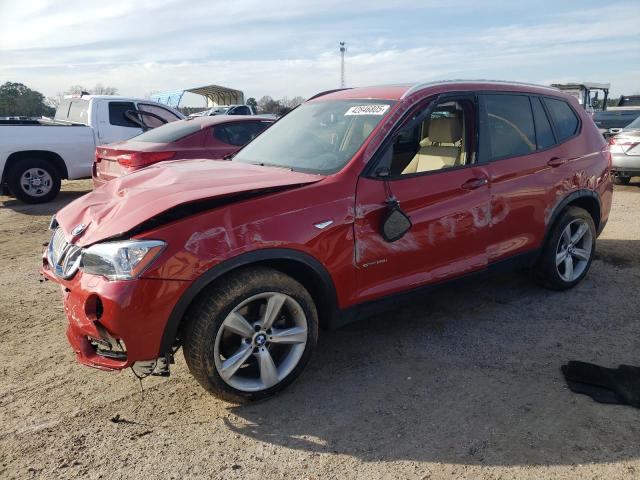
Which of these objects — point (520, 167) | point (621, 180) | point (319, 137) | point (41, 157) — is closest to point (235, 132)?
point (41, 157)

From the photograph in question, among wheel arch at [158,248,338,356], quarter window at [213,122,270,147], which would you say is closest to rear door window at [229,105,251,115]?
quarter window at [213,122,270,147]

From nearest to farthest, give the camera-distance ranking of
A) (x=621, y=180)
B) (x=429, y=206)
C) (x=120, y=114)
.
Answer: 1. (x=429, y=206)
2. (x=120, y=114)
3. (x=621, y=180)

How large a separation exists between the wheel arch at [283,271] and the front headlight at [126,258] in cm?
26

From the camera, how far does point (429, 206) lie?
3482 millimetres

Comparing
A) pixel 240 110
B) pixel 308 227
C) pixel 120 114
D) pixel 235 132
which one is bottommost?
pixel 308 227

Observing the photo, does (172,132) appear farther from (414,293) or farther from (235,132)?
(414,293)

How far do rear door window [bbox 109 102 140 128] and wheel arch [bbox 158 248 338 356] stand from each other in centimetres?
856

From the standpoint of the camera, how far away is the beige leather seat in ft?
12.9

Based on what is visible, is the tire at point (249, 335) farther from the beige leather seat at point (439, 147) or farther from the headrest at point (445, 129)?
the headrest at point (445, 129)

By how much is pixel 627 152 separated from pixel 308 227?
31.2ft

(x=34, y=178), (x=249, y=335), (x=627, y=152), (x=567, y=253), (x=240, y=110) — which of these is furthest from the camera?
(x=240, y=110)

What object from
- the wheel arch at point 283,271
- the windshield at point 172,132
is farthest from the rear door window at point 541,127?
the windshield at point 172,132

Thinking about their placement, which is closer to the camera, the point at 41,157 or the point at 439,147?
the point at 439,147

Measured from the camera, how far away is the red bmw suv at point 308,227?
2645 millimetres
